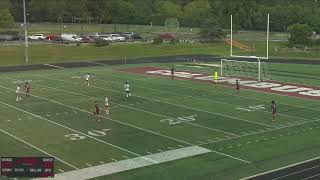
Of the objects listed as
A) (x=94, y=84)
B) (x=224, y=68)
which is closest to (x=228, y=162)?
(x=94, y=84)

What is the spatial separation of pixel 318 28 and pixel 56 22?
59796 millimetres

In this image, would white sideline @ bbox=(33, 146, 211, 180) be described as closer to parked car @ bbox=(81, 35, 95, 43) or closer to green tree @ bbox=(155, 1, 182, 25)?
parked car @ bbox=(81, 35, 95, 43)

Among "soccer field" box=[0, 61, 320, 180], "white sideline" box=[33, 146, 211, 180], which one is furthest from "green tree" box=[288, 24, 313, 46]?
"white sideline" box=[33, 146, 211, 180]

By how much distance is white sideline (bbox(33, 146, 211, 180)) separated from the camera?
711 inches

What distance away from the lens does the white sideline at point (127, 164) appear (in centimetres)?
1805

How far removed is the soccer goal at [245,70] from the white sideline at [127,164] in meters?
22.2

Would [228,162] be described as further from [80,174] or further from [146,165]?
[80,174]

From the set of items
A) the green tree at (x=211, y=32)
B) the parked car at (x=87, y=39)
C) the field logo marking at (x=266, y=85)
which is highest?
the green tree at (x=211, y=32)
